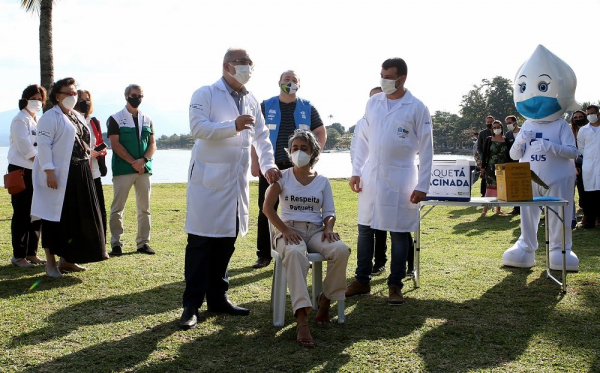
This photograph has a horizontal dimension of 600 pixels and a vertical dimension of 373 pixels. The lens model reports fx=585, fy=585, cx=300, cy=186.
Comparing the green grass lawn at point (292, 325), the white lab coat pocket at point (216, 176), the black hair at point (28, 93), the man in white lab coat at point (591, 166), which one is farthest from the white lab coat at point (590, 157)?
the black hair at point (28, 93)

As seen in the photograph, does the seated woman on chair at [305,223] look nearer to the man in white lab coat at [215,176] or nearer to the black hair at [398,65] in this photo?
the man in white lab coat at [215,176]

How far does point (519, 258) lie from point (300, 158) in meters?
3.25

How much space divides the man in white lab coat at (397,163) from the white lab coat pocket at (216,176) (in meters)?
1.48

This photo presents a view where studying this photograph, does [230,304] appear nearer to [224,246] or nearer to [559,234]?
[224,246]

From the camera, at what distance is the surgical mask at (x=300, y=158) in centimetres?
442

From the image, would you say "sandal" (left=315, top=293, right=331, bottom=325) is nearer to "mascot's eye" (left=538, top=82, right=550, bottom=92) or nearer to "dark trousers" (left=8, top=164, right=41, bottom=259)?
"mascot's eye" (left=538, top=82, right=550, bottom=92)

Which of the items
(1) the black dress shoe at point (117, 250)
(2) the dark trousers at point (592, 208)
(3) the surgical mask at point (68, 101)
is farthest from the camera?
(2) the dark trousers at point (592, 208)

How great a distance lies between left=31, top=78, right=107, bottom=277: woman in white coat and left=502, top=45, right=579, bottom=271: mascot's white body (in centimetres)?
449

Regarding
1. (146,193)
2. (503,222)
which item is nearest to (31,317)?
(146,193)

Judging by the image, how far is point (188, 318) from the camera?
14.1ft

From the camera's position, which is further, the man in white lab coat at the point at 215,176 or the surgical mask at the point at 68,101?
the surgical mask at the point at 68,101

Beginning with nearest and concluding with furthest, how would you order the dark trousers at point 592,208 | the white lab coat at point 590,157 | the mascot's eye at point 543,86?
1. the mascot's eye at point 543,86
2. the dark trousers at point 592,208
3. the white lab coat at point 590,157

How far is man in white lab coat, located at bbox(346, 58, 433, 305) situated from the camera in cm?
502

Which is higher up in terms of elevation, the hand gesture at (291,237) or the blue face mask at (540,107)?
the blue face mask at (540,107)
